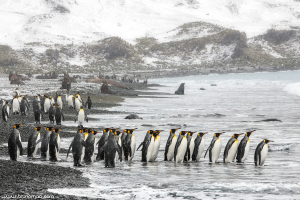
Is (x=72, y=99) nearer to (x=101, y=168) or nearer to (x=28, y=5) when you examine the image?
(x=101, y=168)

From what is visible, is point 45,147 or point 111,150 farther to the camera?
point 45,147

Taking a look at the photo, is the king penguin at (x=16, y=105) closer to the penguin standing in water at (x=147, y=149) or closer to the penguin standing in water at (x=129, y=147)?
the penguin standing in water at (x=129, y=147)

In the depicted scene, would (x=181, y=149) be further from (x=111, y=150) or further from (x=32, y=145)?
(x=32, y=145)

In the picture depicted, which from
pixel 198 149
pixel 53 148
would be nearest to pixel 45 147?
pixel 53 148

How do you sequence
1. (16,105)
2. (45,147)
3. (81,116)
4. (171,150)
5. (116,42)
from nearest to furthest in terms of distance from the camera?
1. (45,147)
2. (171,150)
3. (81,116)
4. (16,105)
5. (116,42)

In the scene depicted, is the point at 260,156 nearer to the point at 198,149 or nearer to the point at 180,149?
the point at 198,149

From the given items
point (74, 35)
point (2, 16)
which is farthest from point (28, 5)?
point (74, 35)

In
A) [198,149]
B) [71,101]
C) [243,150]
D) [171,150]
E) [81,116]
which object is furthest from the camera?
[71,101]

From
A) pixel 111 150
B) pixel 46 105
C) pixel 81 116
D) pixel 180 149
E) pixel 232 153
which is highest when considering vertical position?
pixel 46 105

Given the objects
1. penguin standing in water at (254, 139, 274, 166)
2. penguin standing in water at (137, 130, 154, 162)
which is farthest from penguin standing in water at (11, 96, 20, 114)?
penguin standing in water at (254, 139, 274, 166)

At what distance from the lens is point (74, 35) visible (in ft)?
519

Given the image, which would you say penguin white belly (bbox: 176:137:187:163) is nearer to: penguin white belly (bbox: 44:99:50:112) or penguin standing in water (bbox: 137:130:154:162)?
penguin standing in water (bbox: 137:130:154:162)

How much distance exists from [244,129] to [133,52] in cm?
12919

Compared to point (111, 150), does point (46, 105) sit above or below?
above
